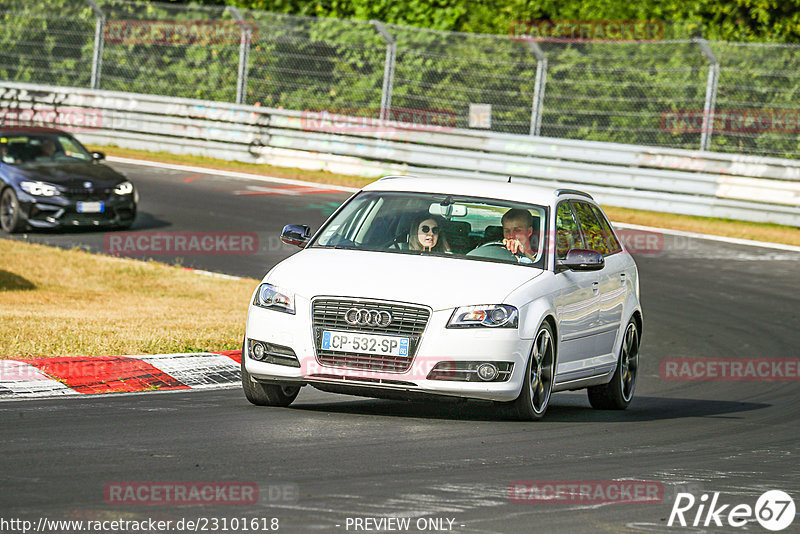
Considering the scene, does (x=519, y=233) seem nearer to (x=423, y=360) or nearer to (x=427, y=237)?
(x=427, y=237)

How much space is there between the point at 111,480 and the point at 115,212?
46.2 ft

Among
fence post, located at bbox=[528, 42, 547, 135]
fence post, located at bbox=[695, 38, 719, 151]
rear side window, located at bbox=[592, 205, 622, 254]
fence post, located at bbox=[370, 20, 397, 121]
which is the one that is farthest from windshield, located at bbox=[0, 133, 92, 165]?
rear side window, located at bbox=[592, 205, 622, 254]

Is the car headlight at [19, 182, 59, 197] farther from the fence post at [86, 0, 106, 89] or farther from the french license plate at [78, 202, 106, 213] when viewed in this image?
the fence post at [86, 0, 106, 89]

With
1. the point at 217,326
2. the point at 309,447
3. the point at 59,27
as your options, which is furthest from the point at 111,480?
the point at 59,27

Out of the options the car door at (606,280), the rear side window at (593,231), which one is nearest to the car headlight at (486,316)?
the car door at (606,280)

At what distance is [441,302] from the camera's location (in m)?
8.54

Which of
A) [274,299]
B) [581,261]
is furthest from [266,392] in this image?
[581,261]

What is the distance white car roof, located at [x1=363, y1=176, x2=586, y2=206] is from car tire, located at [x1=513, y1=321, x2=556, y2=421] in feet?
3.93

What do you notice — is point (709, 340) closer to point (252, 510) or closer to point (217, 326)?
point (217, 326)

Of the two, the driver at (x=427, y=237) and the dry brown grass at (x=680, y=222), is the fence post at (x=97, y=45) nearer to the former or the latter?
the dry brown grass at (x=680, y=222)

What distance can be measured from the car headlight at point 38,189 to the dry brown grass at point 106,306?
3.90ft

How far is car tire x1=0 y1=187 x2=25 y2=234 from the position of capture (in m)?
19.8

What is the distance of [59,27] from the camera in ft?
97.3

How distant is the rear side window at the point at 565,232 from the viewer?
994 cm
